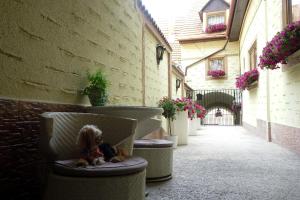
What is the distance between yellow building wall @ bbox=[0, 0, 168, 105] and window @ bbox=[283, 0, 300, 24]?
287cm

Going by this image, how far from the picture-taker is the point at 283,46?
4.48 metres

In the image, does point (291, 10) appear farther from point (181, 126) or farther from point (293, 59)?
point (181, 126)

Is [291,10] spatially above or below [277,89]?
above

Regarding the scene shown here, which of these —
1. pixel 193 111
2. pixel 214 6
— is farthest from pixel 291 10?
pixel 214 6

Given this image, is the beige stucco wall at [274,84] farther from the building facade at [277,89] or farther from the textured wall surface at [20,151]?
the textured wall surface at [20,151]

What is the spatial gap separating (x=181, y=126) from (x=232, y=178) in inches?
128

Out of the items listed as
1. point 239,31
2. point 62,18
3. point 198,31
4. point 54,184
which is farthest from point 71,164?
point 198,31

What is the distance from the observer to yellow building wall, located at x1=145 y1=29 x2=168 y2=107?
18.7 ft

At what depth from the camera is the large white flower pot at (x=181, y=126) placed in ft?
21.1

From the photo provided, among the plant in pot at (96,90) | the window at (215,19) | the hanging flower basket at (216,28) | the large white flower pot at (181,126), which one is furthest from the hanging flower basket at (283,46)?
the window at (215,19)

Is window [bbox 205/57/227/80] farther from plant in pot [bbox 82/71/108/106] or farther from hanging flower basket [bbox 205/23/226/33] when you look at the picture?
plant in pot [bbox 82/71/108/106]

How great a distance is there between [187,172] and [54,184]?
2.21 m

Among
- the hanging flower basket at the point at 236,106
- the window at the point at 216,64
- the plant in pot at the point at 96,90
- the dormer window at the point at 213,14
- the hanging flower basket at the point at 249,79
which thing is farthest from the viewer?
the dormer window at the point at 213,14

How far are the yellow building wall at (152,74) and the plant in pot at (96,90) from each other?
2622 millimetres
